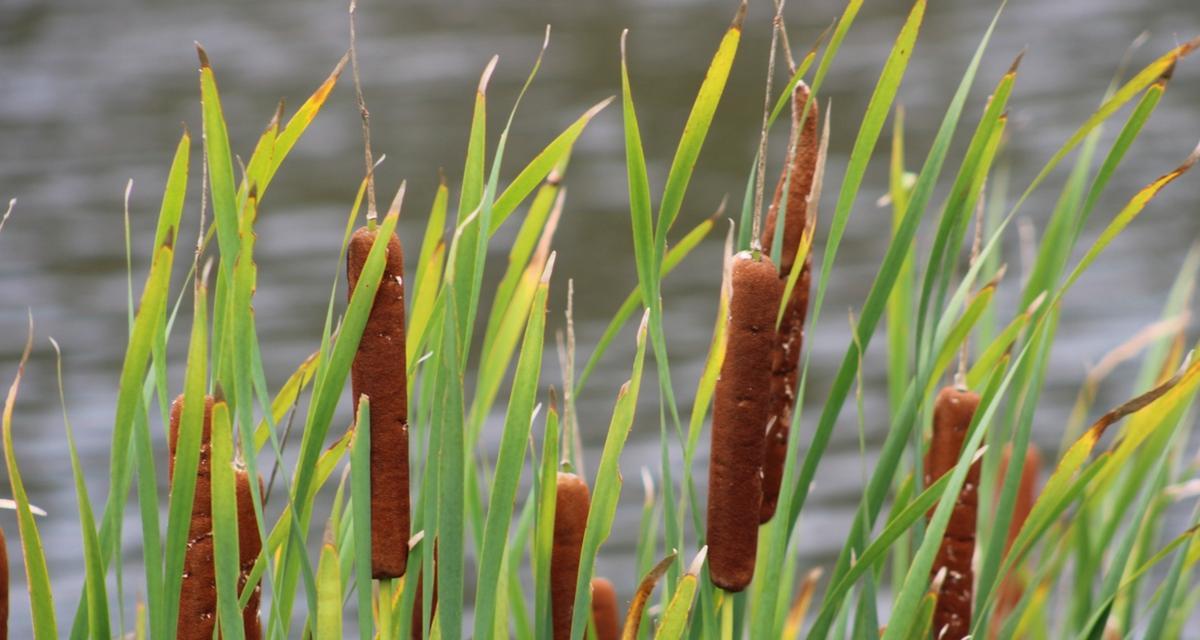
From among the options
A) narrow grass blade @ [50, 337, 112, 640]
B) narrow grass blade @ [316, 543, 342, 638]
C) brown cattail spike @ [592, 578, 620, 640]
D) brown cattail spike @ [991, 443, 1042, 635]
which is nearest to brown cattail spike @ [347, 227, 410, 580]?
narrow grass blade @ [316, 543, 342, 638]

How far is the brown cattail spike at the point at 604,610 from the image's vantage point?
111cm

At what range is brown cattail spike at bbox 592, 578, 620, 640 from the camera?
1114 mm

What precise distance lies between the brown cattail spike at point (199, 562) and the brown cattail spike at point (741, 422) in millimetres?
279

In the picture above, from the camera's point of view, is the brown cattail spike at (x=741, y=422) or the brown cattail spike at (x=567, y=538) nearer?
the brown cattail spike at (x=741, y=422)

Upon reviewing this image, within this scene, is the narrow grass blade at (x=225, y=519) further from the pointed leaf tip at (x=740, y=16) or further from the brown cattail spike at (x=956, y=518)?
the brown cattail spike at (x=956, y=518)

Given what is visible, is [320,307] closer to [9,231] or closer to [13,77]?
[9,231]

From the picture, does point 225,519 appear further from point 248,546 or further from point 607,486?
point 607,486

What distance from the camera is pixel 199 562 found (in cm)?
79

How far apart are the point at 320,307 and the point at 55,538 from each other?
3.26 ft

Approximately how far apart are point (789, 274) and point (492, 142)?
3991 millimetres

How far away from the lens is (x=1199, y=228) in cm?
395

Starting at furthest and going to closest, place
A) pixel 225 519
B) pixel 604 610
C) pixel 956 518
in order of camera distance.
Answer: pixel 604 610 → pixel 956 518 → pixel 225 519

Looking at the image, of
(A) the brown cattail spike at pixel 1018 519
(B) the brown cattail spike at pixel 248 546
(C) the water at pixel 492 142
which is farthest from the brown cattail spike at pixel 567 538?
(C) the water at pixel 492 142

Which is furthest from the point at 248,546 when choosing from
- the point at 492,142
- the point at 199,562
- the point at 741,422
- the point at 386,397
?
the point at 492,142
